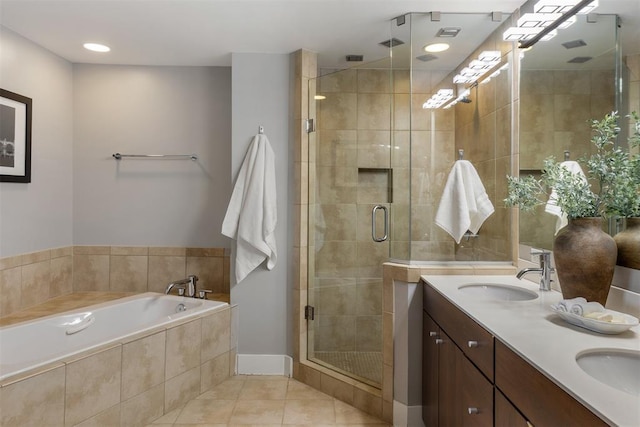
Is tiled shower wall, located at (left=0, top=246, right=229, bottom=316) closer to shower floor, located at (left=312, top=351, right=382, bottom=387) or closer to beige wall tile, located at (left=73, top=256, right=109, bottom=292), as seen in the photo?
beige wall tile, located at (left=73, top=256, right=109, bottom=292)

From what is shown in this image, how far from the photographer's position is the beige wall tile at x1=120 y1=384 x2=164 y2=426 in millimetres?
2010

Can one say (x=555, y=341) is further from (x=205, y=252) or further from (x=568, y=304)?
(x=205, y=252)

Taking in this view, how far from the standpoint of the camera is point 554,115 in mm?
1769

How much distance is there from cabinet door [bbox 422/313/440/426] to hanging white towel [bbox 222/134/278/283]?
1212 mm

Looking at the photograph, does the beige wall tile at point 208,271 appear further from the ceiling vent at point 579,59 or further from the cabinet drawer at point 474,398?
the ceiling vent at point 579,59

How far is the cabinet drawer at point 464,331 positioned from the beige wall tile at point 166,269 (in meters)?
2.13

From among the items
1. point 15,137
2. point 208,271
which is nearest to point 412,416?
point 208,271

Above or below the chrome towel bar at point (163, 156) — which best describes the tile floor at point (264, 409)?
below

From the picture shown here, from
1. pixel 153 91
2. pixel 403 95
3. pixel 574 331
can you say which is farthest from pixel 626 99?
pixel 153 91

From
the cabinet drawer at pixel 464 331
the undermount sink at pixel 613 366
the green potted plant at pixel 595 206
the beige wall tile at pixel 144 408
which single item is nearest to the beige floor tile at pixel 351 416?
the cabinet drawer at pixel 464 331

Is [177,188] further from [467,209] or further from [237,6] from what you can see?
[467,209]

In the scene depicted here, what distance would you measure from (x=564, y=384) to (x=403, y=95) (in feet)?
5.90

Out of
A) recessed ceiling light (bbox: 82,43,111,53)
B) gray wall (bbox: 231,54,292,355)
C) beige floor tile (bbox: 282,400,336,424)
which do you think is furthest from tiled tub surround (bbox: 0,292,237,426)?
recessed ceiling light (bbox: 82,43,111,53)

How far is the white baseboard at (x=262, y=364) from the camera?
2783 mm
